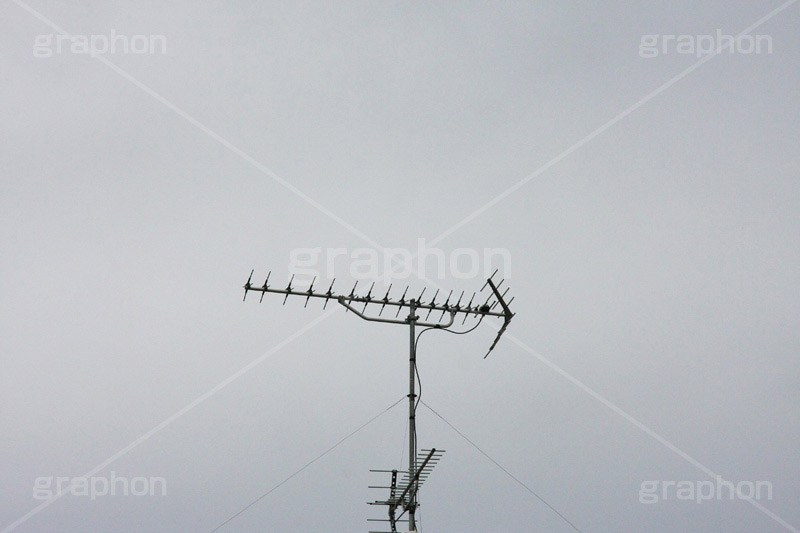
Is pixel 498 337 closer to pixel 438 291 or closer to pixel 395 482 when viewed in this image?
pixel 438 291

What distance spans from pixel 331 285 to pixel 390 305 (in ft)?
5.17

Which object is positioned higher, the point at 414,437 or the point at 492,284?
the point at 492,284

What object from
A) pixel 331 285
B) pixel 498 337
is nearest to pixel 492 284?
pixel 498 337

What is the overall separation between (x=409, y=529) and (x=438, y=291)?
604 centimetres

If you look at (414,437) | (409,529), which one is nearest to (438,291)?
(414,437)

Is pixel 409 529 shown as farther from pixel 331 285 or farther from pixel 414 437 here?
pixel 331 285

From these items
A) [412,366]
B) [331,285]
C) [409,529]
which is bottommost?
[409,529]

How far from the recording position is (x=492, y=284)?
2925cm

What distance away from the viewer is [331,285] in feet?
92.6

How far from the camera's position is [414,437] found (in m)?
27.8

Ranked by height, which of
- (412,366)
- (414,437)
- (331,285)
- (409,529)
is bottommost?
(409,529)

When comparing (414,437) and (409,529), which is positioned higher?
(414,437)

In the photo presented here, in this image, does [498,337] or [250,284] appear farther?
[498,337]

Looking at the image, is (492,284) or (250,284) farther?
(492,284)
